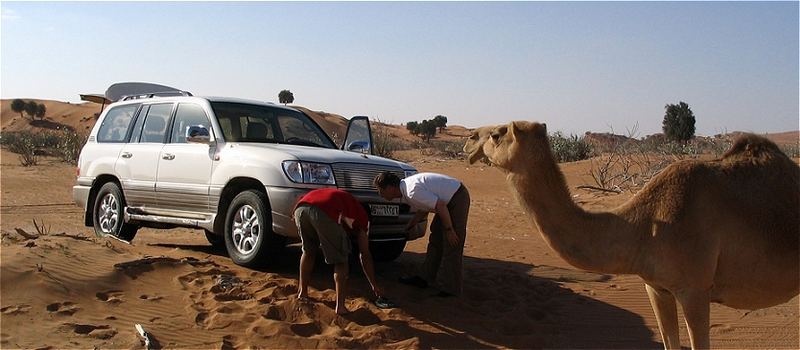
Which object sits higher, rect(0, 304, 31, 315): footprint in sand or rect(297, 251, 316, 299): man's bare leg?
rect(297, 251, 316, 299): man's bare leg

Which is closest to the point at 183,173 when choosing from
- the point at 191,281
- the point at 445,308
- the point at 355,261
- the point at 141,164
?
the point at 141,164

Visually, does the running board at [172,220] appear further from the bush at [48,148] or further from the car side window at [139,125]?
the bush at [48,148]

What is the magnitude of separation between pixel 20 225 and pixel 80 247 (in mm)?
5639

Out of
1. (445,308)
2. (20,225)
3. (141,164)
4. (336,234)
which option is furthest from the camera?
(20,225)

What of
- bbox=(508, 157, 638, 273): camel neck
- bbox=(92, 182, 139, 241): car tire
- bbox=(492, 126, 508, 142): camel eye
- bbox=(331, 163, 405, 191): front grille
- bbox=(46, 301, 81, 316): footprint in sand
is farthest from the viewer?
bbox=(92, 182, 139, 241): car tire

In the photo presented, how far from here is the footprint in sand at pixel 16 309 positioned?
6.07m

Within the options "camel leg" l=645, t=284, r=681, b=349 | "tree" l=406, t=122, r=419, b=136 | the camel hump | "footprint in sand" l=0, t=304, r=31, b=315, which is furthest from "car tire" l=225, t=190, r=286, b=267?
"tree" l=406, t=122, r=419, b=136

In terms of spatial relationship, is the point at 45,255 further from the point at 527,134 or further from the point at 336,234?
the point at 527,134

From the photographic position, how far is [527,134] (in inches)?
194

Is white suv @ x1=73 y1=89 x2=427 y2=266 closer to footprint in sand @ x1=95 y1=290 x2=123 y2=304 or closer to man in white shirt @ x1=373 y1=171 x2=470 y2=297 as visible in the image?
man in white shirt @ x1=373 y1=171 x2=470 y2=297

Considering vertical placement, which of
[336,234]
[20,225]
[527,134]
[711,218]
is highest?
[527,134]

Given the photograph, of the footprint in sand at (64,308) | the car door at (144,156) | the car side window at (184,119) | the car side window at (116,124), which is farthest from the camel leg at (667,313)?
the car side window at (116,124)

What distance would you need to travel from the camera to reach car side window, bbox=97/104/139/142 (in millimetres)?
10219

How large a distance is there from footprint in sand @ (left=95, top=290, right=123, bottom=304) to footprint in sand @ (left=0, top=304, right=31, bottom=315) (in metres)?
0.68
